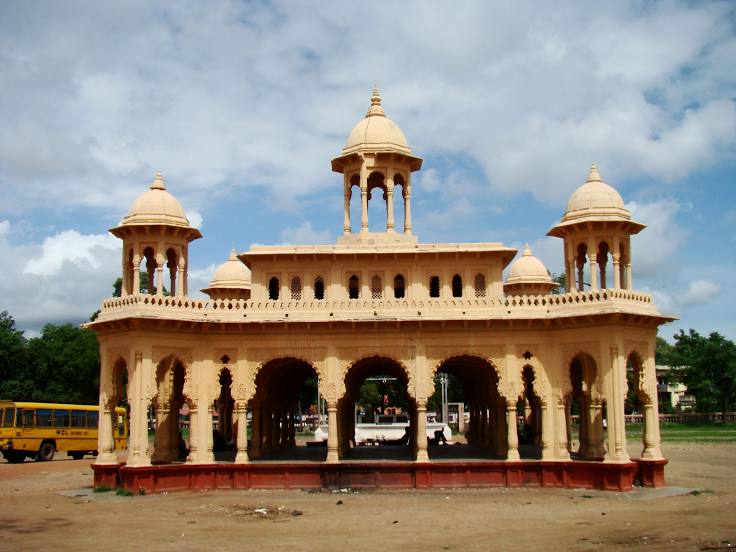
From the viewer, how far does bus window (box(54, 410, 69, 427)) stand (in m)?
40.5

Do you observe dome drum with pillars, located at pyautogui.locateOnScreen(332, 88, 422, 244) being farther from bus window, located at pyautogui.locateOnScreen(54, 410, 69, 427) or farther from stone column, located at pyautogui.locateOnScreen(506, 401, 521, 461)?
bus window, located at pyautogui.locateOnScreen(54, 410, 69, 427)

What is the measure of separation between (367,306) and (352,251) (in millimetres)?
2341

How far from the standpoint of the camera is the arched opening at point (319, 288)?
28.3 meters

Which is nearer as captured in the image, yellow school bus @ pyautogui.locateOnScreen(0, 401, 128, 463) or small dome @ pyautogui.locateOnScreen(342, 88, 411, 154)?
small dome @ pyautogui.locateOnScreen(342, 88, 411, 154)

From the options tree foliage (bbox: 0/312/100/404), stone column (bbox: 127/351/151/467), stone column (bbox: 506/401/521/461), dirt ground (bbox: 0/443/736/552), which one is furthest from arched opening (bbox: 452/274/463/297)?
tree foliage (bbox: 0/312/100/404)

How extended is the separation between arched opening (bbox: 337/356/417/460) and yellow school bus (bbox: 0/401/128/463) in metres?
14.5

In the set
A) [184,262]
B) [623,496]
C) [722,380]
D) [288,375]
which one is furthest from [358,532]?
[722,380]

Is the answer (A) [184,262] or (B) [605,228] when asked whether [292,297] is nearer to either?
(A) [184,262]

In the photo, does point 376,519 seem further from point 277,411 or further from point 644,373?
point 277,411

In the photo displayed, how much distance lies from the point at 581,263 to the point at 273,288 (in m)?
10.9

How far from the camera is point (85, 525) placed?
750 inches

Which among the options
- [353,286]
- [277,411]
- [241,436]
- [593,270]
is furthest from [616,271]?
[277,411]

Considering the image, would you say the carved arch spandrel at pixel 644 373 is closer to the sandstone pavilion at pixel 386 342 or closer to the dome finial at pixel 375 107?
the sandstone pavilion at pixel 386 342

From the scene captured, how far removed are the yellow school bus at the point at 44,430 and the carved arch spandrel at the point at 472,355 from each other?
2231 cm
